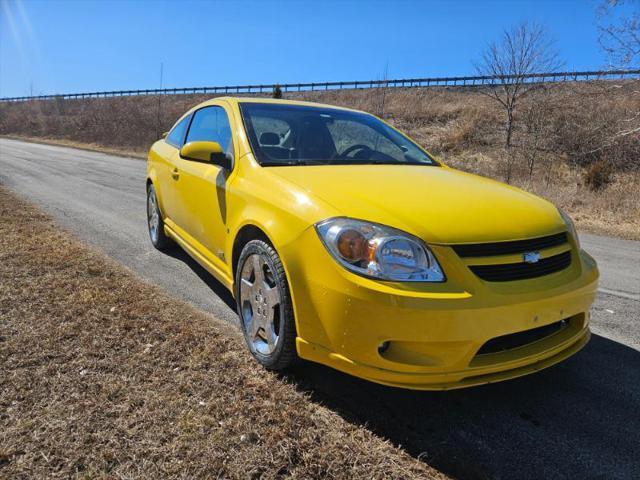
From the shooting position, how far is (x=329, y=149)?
3457 millimetres

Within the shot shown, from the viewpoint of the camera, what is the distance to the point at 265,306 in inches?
106

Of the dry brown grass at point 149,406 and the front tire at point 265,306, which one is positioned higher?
the front tire at point 265,306

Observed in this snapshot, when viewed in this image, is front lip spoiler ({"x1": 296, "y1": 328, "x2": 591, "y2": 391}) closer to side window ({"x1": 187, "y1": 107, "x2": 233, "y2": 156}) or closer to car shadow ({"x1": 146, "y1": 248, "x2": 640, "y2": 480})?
car shadow ({"x1": 146, "y1": 248, "x2": 640, "y2": 480})

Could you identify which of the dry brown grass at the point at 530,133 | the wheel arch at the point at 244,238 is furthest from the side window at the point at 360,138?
the dry brown grass at the point at 530,133

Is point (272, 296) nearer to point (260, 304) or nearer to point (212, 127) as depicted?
point (260, 304)

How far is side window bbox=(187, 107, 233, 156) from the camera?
3.53m

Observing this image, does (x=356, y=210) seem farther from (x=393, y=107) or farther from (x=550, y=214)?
(x=393, y=107)

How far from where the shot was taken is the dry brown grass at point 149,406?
1.94m

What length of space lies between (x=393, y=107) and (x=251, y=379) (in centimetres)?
3166

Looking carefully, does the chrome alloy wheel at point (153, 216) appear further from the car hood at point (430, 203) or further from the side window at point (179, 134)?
the car hood at point (430, 203)

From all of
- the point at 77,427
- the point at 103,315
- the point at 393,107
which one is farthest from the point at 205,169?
the point at 393,107

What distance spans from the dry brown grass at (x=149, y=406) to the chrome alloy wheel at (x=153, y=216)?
1.79 meters

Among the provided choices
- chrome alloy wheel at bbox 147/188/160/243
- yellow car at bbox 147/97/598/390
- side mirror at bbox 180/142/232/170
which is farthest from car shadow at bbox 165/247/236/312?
side mirror at bbox 180/142/232/170

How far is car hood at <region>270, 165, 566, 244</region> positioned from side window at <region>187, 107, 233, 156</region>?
818 mm
